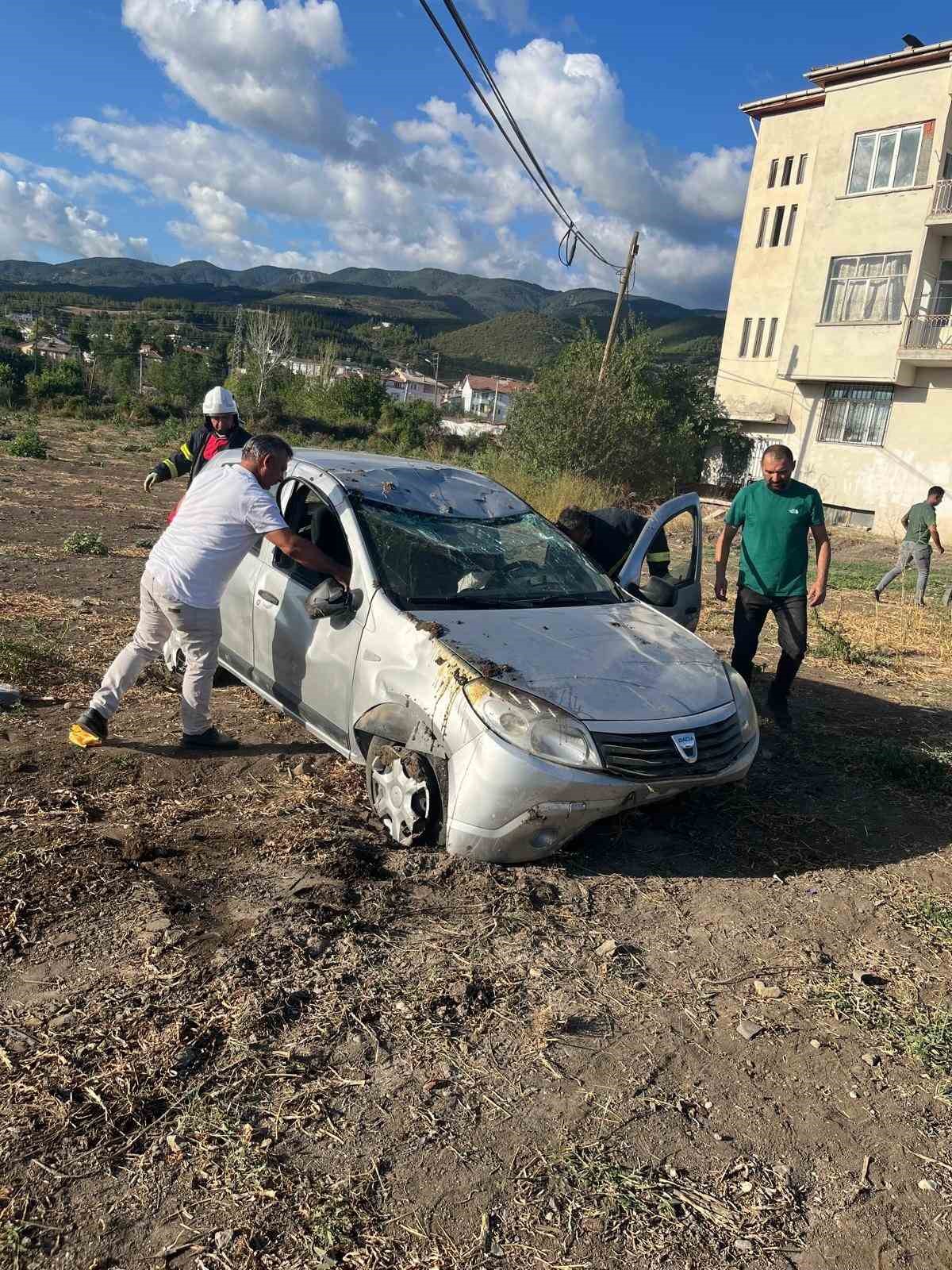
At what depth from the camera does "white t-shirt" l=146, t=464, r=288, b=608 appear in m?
4.66

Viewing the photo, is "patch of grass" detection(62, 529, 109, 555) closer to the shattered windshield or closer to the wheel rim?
the shattered windshield

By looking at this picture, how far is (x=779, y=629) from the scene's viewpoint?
633 cm

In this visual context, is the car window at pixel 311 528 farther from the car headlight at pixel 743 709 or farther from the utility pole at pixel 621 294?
the utility pole at pixel 621 294

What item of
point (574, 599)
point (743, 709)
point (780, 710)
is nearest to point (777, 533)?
point (780, 710)

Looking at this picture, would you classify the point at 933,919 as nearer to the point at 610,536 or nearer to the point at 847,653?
the point at 610,536

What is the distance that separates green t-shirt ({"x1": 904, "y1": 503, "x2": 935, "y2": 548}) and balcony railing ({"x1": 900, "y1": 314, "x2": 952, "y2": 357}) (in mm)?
16329

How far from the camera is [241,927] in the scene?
132 inches

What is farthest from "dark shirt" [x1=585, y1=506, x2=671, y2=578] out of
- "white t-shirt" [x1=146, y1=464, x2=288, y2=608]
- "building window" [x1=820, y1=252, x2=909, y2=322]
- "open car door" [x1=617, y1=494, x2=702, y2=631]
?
"building window" [x1=820, y1=252, x2=909, y2=322]

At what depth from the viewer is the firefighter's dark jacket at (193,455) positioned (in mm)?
6523

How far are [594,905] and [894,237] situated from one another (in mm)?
30071

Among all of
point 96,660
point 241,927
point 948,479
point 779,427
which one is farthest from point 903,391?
point 241,927

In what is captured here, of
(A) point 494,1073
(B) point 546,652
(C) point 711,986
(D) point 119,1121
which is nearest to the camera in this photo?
(D) point 119,1121

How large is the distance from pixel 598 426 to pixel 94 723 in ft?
64.5

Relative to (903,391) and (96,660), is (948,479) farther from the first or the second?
(96,660)
